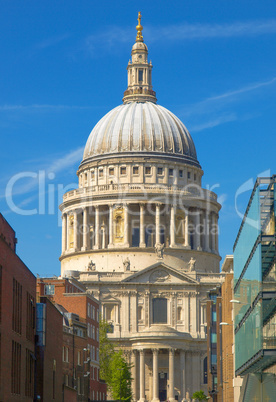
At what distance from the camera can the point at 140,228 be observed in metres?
170

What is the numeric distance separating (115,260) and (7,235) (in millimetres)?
87005

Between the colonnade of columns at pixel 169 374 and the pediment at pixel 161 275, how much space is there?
36.0 ft

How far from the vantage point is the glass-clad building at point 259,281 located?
193 feet

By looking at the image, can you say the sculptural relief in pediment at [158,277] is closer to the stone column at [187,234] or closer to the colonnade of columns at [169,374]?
the colonnade of columns at [169,374]

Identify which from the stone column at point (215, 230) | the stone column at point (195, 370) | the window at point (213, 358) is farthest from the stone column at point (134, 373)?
the window at point (213, 358)

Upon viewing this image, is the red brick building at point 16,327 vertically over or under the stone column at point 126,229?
under

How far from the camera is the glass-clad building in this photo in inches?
2314

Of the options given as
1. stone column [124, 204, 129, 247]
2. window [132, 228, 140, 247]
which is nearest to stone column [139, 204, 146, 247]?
stone column [124, 204, 129, 247]

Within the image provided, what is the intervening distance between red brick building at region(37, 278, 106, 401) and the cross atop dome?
197ft

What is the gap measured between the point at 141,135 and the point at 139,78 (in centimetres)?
1451

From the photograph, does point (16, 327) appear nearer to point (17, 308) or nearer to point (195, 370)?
point (17, 308)

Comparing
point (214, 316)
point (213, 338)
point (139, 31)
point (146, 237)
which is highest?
point (139, 31)

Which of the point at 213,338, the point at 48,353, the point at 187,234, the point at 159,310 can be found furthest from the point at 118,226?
the point at 48,353

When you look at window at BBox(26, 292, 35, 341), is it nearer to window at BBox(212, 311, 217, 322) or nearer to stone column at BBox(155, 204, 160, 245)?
window at BBox(212, 311, 217, 322)
